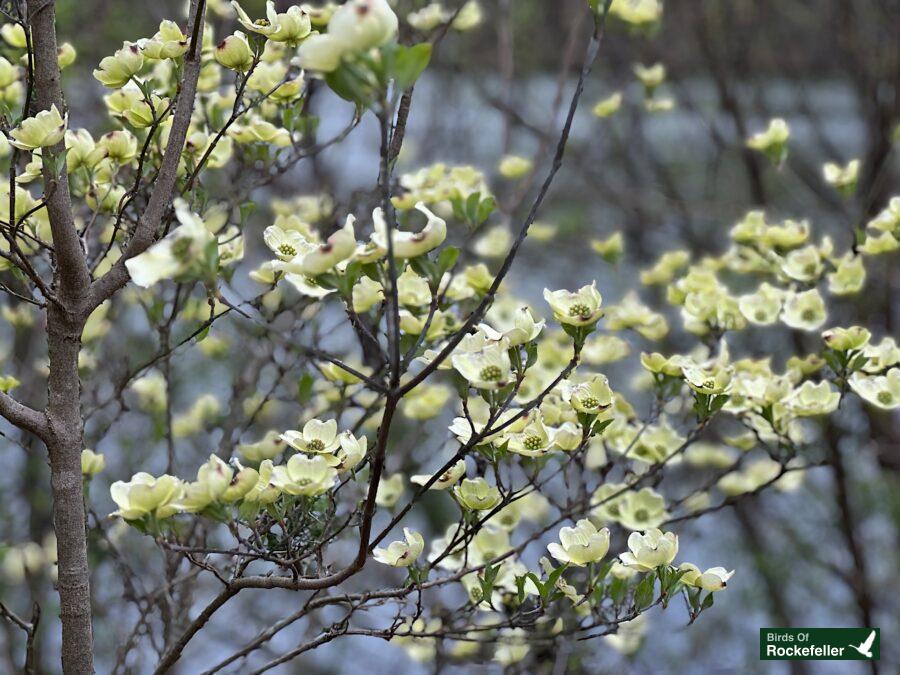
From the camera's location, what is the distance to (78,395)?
0.74m

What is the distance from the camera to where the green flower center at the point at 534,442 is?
80cm

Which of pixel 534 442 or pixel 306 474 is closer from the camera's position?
pixel 306 474

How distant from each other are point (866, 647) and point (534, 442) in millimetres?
710

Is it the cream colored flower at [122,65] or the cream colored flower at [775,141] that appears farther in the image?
the cream colored flower at [775,141]

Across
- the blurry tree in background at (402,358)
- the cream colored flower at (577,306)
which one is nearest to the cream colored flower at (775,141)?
the blurry tree in background at (402,358)

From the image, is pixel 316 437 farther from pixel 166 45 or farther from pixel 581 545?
pixel 166 45

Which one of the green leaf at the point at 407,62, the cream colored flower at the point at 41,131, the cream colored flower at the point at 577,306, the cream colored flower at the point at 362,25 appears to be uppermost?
the cream colored flower at the point at 41,131

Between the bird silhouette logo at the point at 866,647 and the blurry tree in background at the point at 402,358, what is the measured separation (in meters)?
0.27

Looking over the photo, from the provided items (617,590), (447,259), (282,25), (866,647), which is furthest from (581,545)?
(866,647)

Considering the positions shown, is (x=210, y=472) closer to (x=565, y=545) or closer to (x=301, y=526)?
(x=301, y=526)

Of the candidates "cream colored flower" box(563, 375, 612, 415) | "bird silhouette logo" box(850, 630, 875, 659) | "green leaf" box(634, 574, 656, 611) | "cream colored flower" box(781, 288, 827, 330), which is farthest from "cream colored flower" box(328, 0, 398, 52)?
"bird silhouette logo" box(850, 630, 875, 659)

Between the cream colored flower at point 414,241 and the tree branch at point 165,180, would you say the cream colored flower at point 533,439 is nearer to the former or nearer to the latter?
the cream colored flower at point 414,241

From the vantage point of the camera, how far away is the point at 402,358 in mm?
703

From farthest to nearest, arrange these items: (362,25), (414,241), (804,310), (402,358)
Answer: (804,310) → (402,358) → (414,241) → (362,25)
